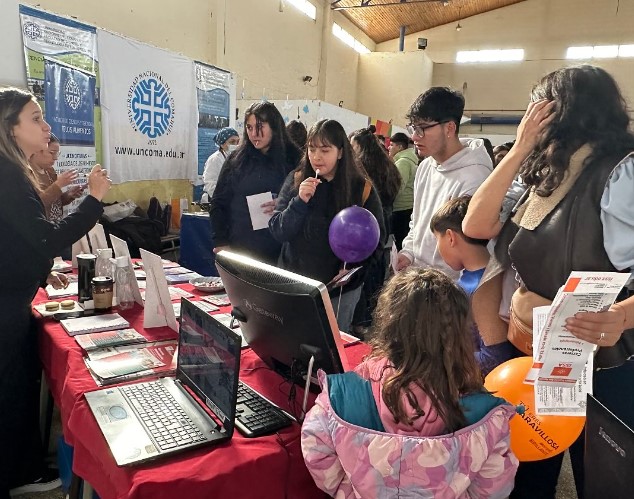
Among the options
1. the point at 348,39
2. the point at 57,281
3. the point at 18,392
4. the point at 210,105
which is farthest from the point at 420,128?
the point at 348,39

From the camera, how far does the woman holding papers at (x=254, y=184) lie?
239 centimetres

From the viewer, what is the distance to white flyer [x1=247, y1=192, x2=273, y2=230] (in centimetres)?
239

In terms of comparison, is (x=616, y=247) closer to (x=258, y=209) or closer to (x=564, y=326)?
(x=564, y=326)

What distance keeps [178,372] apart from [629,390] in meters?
1.12

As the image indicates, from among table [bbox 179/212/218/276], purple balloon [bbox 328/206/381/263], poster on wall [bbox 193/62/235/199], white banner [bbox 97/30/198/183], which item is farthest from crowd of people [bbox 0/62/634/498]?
poster on wall [bbox 193/62/235/199]

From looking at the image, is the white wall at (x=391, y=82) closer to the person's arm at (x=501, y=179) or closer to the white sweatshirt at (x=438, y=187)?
the white sweatshirt at (x=438, y=187)

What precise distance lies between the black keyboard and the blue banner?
3301 mm

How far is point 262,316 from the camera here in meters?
1.16

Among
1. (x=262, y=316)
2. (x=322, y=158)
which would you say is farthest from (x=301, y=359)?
(x=322, y=158)

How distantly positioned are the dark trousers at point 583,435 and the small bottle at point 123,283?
1411 mm

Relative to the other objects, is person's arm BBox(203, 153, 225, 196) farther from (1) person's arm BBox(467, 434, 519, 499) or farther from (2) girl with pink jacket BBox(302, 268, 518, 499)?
(1) person's arm BBox(467, 434, 519, 499)

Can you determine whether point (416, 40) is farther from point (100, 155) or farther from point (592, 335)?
point (592, 335)

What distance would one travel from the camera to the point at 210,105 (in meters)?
5.41

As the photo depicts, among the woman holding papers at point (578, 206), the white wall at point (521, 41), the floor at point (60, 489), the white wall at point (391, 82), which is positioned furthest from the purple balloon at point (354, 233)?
the white wall at point (521, 41)
